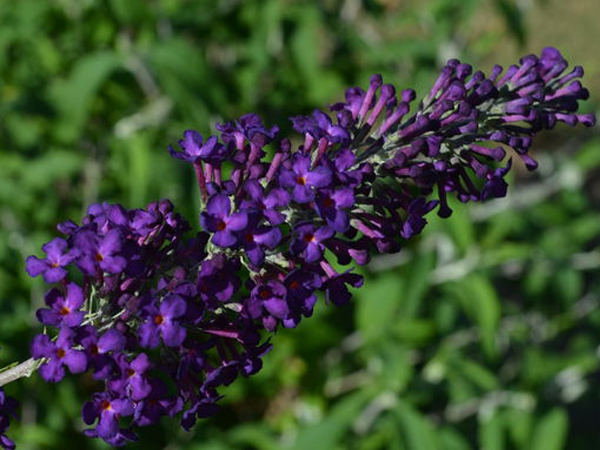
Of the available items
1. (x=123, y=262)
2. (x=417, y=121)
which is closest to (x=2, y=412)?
(x=123, y=262)

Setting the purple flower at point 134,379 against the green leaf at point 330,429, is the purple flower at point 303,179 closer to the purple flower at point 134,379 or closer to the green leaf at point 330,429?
the purple flower at point 134,379

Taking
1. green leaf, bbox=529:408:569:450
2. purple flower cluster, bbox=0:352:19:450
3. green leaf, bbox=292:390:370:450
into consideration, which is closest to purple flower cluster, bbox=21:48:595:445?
purple flower cluster, bbox=0:352:19:450

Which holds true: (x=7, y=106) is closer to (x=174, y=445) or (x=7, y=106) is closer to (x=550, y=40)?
(x=174, y=445)

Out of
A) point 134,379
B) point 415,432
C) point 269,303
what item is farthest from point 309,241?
point 415,432

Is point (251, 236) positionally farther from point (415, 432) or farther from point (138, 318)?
point (415, 432)

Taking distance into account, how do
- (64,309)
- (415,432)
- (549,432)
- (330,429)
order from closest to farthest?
(64,309) → (415,432) → (330,429) → (549,432)

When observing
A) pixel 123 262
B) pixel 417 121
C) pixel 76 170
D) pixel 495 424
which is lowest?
pixel 495 424
